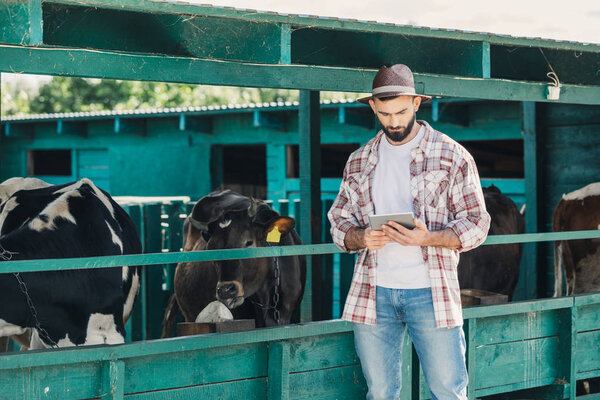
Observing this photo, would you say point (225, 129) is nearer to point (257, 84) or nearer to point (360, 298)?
point (257, 84)

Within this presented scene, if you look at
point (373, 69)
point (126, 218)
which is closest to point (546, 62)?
point (373, 69)

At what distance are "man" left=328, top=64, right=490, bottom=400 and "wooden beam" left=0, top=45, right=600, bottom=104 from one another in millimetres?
1165

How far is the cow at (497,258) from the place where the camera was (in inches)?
352

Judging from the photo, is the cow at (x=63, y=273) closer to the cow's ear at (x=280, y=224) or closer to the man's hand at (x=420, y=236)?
the cow's ear at (x=280, y=224)

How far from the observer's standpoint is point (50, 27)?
4.39 m

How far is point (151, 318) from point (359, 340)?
5253 millimetres

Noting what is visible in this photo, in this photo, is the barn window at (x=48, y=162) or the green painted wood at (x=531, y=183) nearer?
the green painted wood at (x=531, y=183)

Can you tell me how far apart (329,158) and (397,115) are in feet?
38.4

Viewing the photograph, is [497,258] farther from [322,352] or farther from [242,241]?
[322,352]

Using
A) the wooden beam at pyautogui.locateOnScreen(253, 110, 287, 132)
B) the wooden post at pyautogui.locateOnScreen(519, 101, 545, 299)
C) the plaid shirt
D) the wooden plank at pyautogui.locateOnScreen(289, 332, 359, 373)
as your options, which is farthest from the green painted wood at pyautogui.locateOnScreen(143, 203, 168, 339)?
the plaid shirt

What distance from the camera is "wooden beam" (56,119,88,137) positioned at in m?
15.7

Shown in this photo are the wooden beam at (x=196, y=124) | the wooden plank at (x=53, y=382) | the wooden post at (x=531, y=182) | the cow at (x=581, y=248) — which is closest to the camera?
the wooden plank at (x=53, y=382)

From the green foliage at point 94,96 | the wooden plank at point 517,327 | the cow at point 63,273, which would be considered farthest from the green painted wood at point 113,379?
the green foliage at point 94,96

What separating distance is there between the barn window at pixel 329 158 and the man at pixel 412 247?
900cm
